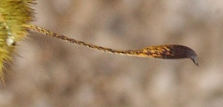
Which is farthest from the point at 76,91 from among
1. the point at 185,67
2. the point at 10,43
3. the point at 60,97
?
the point at 10,43

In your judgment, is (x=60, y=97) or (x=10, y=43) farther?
(x=60, y=97)

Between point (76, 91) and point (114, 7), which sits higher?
point (114, 7)

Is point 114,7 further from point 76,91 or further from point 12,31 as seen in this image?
point 12,31

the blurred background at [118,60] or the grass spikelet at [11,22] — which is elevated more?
the grass spikelet at [11,22]

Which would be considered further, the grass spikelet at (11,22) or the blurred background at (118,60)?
the blurred background at (118,60)

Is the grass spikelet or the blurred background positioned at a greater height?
the grass spikelet

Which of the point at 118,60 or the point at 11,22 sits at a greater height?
the point at 11,22

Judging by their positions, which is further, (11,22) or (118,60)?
(118,60)

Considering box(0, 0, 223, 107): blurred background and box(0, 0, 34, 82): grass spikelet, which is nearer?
box(0, 0, 34, 82): grass spikelet
